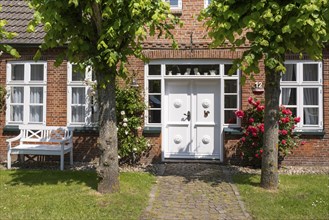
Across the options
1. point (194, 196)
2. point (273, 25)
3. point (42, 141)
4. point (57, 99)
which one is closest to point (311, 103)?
point (273, 25)

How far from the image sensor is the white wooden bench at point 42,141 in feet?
30.3

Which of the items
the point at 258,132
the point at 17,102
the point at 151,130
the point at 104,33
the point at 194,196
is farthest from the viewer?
the point at 17,102

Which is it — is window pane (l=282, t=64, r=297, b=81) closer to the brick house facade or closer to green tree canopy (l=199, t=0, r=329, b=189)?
the brick house facade

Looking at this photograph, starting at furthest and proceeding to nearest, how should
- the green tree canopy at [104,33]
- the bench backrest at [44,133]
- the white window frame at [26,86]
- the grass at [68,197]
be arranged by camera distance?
the white window frame at [26,86] < the bench backrest at [44,133] < the green tree canopy at [104,33] < the grass at [68,197]

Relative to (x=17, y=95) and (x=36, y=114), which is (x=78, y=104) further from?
(x=17, y=95)

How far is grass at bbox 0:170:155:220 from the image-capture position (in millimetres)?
5688

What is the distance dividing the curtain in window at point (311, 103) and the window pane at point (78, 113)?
627 centimetres

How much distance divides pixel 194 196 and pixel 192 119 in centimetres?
370

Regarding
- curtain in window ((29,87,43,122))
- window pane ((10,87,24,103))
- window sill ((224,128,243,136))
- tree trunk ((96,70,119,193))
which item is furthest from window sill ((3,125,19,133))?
window sill ((224,128,243,136))

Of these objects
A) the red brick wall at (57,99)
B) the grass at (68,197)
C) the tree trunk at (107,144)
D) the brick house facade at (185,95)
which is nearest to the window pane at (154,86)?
the brick house facade at (185,95)

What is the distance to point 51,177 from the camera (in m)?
8.07

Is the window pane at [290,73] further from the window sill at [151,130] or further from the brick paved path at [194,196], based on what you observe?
the window sill at [151,130]

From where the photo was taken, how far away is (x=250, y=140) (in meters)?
9.17

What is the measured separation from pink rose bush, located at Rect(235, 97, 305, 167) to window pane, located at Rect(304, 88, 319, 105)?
2.26ft
